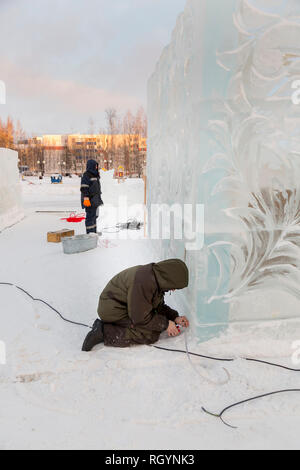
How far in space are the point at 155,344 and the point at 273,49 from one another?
2.94 metres

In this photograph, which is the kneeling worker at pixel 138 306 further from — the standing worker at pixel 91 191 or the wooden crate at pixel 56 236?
the wooden crate at pixel 56 236

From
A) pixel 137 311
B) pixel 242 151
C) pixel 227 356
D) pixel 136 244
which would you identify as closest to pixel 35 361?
pixel 137 311

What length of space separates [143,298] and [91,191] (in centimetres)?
480

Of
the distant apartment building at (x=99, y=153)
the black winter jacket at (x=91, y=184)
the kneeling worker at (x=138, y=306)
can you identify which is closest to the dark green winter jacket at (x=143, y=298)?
the kneeling worker at (x=138, y=306)

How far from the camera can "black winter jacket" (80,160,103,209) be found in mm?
7160

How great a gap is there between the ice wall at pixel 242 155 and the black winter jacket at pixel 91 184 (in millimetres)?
4092

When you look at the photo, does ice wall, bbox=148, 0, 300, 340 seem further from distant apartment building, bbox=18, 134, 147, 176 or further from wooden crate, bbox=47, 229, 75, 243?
distant apartment building, bbox=18, 134, 147, 176

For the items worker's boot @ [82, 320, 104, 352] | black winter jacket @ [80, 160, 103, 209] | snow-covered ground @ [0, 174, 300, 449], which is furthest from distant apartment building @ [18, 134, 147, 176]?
worker's boot @ [82, 320, 104, 352]

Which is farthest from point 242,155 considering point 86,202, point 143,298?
point 86,202

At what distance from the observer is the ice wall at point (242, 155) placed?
268 cm

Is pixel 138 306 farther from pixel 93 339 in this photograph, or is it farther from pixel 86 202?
pixel 86 202
